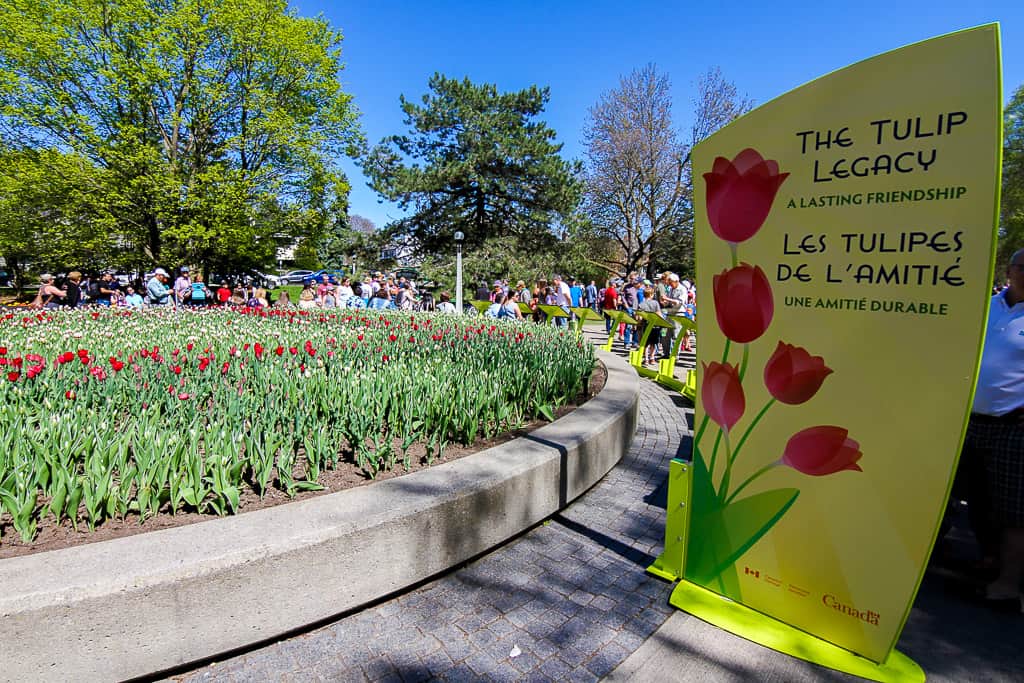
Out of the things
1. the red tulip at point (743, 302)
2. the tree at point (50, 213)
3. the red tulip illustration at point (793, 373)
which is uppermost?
the tree at point (50, 213)

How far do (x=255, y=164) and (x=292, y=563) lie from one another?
80.0ft

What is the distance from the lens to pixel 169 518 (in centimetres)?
258

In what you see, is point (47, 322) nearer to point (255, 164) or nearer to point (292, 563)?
point (292, 563)

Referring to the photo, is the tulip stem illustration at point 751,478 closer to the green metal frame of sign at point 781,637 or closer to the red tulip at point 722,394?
the red tulip at point 722,394

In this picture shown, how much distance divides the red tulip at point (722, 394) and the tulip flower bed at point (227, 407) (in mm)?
1653

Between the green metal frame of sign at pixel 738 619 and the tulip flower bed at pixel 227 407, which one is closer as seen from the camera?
the green metal frame of sign at pixel 738 619

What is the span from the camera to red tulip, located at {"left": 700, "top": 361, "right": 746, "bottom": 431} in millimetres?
2488

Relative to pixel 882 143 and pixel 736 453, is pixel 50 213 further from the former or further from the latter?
pixel 882 143

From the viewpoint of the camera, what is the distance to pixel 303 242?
24.9 m

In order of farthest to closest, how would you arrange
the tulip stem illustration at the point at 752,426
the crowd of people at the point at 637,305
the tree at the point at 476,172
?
the tree at the point at 476,172
the crowd of people at the point at 637,305
the tulip stem illustration at the point at 752,426

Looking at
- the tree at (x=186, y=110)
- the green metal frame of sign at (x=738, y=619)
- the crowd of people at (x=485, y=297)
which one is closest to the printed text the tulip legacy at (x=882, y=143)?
the green metal frame of sign at (x=738, y=619)

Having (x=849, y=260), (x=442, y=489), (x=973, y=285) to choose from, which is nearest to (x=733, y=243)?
(x=849, y=260)

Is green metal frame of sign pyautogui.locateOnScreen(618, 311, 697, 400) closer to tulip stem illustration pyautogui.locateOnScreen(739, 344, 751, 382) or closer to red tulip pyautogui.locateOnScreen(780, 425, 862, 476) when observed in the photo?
tulip stem illustration pyautogui.locateOnScreen(739, 344, 751, 382)

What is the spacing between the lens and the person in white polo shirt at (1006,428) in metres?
2.62
